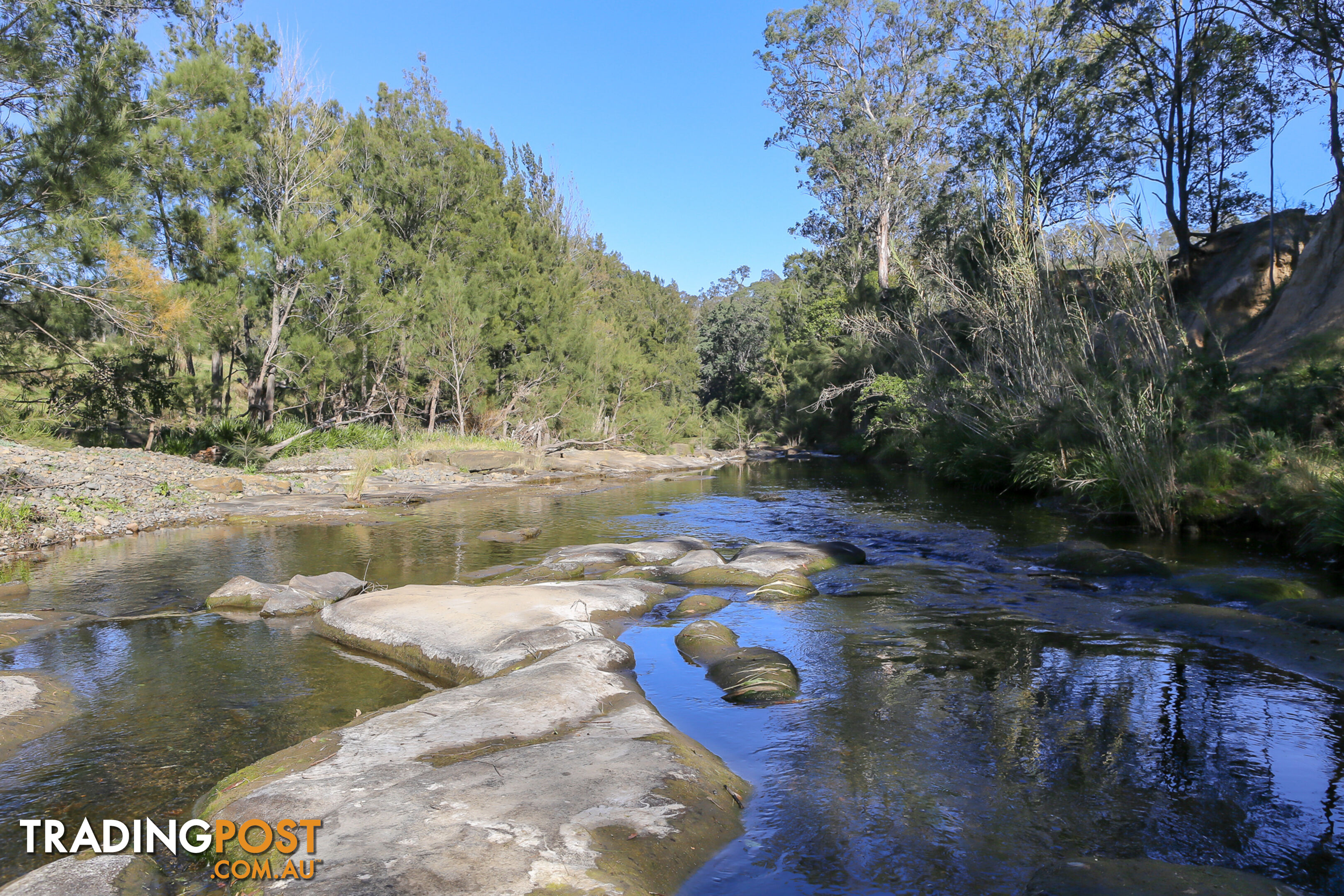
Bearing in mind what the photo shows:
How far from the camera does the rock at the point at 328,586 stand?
333 inches

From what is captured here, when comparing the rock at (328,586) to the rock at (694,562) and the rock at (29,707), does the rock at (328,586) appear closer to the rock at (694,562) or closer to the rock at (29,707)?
the rock at (29,707)

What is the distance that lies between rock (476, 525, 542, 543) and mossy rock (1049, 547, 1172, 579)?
310 inches

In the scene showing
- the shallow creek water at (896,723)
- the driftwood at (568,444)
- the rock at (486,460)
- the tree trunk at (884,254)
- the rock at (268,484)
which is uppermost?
the tree trunk at (884,254)

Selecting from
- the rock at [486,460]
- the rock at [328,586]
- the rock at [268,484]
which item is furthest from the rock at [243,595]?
the rock at [486,460]

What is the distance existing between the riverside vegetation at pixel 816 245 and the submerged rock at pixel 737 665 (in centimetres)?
704

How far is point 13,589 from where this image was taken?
29.1 ft

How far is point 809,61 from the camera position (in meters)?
33.4

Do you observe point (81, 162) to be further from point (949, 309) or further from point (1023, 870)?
point (949, 309)

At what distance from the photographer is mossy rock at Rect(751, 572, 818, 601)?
867 centimetres

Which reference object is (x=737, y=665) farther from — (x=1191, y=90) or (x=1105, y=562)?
(x=1191, y=90)

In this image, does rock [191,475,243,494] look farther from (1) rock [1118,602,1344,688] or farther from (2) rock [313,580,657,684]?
(1) rock [1118,602,1344,688]

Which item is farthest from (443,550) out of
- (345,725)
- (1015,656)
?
(1015,656)

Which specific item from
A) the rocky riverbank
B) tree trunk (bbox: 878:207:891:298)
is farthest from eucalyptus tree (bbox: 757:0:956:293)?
the rocky riverbank

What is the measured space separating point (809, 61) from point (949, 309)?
15075 mm
